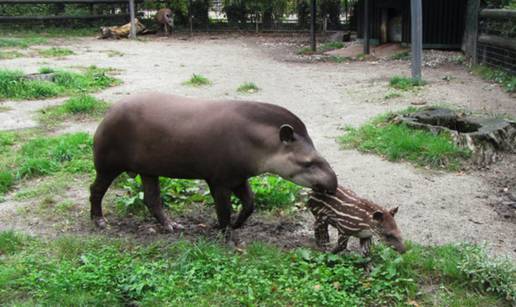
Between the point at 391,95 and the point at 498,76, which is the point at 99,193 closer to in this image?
the point at 391,95

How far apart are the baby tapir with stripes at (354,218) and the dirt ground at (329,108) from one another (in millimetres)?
462

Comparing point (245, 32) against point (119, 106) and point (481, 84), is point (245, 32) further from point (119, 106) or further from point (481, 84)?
point (119, 106)

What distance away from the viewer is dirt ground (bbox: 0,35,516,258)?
17.6 ft

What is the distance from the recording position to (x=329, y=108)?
34.0 feet

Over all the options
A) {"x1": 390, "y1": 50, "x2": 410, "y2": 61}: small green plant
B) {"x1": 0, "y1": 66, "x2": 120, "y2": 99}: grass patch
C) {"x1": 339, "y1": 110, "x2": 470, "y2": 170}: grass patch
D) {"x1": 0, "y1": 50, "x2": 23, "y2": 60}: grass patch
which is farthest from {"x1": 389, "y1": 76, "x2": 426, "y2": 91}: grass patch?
{"x1": 0, "y1": 50, "x2": 23, "y2": 60}: grass patch

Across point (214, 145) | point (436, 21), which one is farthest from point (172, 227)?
point (436, 21)

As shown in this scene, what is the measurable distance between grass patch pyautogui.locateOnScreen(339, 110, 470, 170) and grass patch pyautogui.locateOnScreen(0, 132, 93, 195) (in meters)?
3.30

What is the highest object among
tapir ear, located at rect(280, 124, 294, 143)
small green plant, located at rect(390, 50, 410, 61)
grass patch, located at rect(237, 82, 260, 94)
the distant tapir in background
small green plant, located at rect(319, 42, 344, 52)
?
the distant tapir in background

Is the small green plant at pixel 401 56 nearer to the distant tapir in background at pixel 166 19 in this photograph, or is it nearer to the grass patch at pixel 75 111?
the grass patch at pixel 75 111

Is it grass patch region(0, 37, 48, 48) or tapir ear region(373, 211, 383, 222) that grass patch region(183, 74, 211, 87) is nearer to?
tapir ear region(373, 211, 383, 222)

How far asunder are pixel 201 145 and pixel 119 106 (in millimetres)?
818

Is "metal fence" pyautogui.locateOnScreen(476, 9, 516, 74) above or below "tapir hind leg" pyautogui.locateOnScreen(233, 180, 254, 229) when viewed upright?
above

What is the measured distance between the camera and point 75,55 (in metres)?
17.7

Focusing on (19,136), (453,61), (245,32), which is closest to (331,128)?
(19,136)
